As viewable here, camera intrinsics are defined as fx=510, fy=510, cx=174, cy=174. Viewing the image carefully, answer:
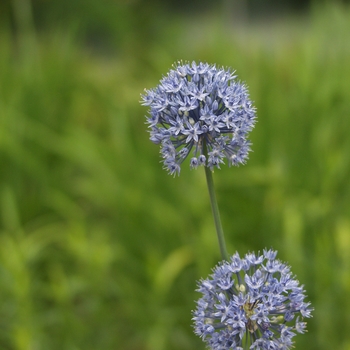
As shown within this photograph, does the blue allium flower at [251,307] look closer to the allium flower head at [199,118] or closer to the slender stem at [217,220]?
the slender stem at [217,220]

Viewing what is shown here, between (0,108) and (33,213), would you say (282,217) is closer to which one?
(33,213)

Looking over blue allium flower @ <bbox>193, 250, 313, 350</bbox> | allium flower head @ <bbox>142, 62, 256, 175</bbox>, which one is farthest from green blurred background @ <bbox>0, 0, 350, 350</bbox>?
allium flower head @ <bbox>142, 62, 256, 175</bbox>

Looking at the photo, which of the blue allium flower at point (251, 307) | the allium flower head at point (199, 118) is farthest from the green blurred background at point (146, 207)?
the allium flower head at point (199, 118)

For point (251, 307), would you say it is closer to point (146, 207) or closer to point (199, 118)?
point (199, 118)

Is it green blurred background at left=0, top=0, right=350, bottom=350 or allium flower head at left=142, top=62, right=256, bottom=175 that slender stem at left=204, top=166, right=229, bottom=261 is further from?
green blurred background at left=0, top=0, right=350, bottom=350

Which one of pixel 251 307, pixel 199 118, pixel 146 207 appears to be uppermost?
pixel 146 207

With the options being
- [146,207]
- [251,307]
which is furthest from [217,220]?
[146,207]

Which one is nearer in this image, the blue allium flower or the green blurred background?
the blue allium flower
